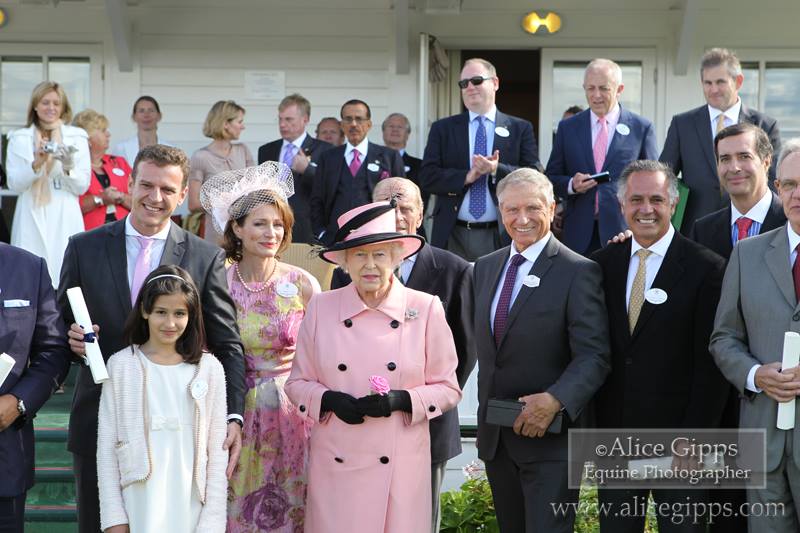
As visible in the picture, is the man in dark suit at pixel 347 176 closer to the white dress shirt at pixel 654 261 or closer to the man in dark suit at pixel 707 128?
the man in dark suit at pixel 707 128

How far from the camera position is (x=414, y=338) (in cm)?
528

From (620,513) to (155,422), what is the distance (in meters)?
2.20

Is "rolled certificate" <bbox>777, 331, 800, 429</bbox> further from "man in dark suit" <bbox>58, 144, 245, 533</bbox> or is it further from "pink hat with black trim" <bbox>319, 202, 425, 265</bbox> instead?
"man in dark suit" <bbox>58, 144, 245, 533</bbox>

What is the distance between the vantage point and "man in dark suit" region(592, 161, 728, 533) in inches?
216

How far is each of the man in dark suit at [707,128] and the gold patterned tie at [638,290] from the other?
2246 millimetres

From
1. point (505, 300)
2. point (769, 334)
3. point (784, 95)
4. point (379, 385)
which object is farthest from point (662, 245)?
point (784, 95)

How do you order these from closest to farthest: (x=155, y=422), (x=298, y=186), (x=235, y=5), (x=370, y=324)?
(x=155, y=422), (x=370, y=324), (x=298, y=186), (x=235, y=5)

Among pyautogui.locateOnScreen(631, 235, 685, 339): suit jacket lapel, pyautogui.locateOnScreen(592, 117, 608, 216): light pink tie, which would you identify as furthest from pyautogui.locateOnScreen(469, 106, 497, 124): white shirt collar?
pyautogui.locateOnScreen(631, 235, 685, 339): suit jacket lapel

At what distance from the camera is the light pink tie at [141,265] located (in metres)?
5.30

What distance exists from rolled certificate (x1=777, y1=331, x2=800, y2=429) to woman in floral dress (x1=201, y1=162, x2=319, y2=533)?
220cm

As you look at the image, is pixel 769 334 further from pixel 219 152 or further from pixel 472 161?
pixel 219 152

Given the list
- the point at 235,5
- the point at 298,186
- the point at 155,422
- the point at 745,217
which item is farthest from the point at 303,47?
the point at 155,422

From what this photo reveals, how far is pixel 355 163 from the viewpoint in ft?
31.6

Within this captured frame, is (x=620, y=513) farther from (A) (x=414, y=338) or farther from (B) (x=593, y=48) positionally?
(B) (x=593, y=48)
